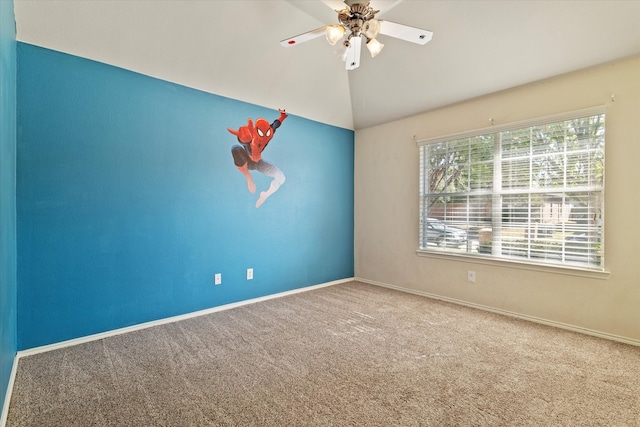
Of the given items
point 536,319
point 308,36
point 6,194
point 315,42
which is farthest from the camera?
point 315,42

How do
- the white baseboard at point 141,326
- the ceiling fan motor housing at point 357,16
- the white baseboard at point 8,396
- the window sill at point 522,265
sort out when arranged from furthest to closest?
1. the window sill at point 522,265
2. the white baseboard at point 141,326
3. the ceiling fan motor housing at point 357,16
4. the white baseboard at point 8,396

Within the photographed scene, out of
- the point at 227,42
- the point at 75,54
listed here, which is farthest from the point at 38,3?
the point at 227,42

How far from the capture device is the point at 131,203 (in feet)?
9.45

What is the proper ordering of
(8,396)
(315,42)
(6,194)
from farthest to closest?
1. (315,42)
2. (6,194)
3. (8,396)

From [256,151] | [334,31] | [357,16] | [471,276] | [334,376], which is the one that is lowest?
[334,376]

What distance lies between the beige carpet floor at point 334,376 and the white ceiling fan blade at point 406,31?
7.78 feet

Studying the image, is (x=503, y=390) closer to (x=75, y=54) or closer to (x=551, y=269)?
(x=551, y=269)

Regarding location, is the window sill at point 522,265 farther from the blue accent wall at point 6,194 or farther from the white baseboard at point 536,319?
the blue accent wall at point 6,194

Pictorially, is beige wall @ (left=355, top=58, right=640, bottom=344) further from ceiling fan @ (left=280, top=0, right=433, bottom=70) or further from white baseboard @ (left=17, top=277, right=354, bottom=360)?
ceiling fan @ (left=280, top=0, right=433, bottom=70)

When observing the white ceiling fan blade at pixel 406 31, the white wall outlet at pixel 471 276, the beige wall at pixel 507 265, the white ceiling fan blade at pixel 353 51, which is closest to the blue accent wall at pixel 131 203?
the beige wall at pixel 507 265

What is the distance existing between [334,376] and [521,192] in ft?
8.80

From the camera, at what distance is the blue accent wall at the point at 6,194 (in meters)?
1.67

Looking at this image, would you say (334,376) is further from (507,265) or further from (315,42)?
(315,42)

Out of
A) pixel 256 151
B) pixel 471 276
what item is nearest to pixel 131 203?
pixel 256 151
